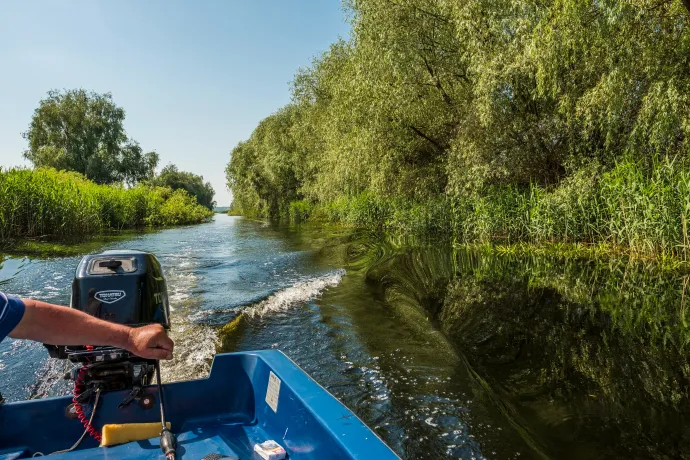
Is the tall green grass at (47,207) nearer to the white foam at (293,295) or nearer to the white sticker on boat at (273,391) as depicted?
the white foam at (293,295)

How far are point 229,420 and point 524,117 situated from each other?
1158 cm

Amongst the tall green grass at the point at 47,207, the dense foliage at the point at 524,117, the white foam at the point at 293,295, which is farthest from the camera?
the tall green grass at the point at 47,207

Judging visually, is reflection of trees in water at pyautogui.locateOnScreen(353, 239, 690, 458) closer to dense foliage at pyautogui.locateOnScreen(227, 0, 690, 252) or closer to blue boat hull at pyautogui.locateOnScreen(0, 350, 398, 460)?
dense foliage at pyautogui.locateOnScreen(227, 0, 690, 252)

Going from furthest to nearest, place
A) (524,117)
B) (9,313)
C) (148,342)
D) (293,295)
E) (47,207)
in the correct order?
(47,207) < (524,117) < (293,295) < (148,342) < (9,313)

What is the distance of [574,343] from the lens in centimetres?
519

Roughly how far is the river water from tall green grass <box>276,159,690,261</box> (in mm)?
753

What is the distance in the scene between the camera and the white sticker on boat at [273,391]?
9.00 feet

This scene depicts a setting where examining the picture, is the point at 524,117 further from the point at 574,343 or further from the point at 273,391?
the point at 273,391

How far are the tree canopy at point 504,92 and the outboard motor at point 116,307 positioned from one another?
27.1ft

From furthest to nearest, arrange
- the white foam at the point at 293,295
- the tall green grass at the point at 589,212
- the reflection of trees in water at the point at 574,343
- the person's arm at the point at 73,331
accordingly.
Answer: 1. the tall green grass at the point at 589,212
2. the white foam at the point at 293,295
3. the reflection of trees in water at the point at 574,343
4. the person's arm at the point at 73,331

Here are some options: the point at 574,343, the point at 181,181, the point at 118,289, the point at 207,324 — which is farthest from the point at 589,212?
the point at 181,181

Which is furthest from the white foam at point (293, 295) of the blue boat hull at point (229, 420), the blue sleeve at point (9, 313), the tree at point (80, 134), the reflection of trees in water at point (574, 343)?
the tree at point (80, 134)

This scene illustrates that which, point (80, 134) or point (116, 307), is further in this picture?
point (80, 134)

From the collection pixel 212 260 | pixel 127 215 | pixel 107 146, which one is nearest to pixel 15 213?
pixel 212 260
